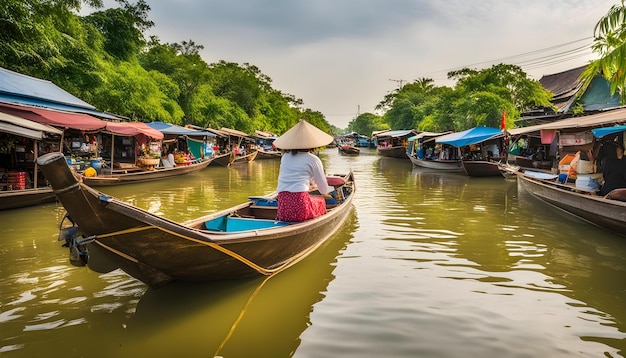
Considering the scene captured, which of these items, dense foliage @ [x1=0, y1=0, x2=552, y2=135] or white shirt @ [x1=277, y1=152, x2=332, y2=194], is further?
dense foliage @ [x1=0, y1=0, x2=552, y2=135]

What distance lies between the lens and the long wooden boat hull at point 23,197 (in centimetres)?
814

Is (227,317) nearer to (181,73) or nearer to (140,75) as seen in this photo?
(140,75)

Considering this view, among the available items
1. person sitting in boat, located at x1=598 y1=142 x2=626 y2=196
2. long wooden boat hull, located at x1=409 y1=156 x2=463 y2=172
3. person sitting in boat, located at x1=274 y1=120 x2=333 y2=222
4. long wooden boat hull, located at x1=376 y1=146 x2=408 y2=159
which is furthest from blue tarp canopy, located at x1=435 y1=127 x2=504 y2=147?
long wooden boat hull, located at x1=376 y1=146 x2=408 y2=159

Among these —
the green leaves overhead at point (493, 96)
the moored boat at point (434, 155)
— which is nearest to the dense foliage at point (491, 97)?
the green leaves overhead at point (493, 96)

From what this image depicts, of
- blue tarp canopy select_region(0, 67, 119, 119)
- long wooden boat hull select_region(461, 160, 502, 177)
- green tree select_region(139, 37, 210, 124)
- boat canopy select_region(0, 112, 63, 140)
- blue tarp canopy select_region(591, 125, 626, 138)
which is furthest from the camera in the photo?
green tree select_region(139, 37, 210, 124)

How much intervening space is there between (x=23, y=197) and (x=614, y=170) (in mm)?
11979

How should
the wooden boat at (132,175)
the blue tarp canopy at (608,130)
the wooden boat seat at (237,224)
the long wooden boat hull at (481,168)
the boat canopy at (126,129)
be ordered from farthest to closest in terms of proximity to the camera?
the long wooden boat hull at (481,168) → the boat canopy at (126,129) → the wooden boat at (132,175) → the blue tarp canopy at (608,130) → the wooden boat seat at (237,224)

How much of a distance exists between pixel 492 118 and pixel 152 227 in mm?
22939

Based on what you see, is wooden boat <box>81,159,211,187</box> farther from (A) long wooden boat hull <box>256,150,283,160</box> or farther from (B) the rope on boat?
(A) long wooden boat hull <box>256,150,283,160</box>

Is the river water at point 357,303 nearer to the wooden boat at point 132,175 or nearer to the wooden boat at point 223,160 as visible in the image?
the wooden boat at point 132,175

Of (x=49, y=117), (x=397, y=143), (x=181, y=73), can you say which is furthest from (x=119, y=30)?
(x=397, y=143)

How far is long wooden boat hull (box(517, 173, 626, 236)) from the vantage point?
637cm

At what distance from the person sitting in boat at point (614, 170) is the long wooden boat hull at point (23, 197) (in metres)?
11.7

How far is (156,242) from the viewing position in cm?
336
